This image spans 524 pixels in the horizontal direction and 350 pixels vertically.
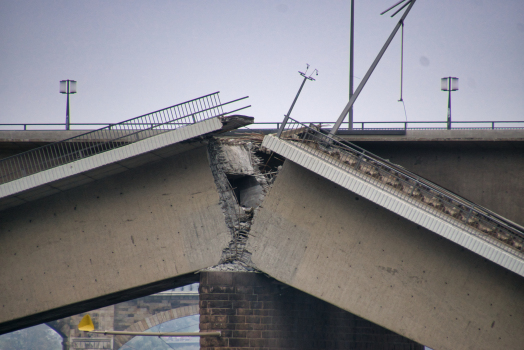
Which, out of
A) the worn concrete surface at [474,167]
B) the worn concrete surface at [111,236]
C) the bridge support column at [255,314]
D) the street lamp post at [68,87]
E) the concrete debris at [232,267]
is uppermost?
the street lamp post at [68,87]

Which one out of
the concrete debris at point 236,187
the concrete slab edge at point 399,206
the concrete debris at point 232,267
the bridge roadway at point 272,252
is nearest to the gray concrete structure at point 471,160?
the bridge roadway at point 272,252

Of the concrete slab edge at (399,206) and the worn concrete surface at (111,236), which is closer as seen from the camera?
the concrete slab edge at (399,206)

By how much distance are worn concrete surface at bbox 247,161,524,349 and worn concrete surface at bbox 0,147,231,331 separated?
62.5 inches

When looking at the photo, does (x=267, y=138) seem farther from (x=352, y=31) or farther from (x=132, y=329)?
(x=132, y=329)

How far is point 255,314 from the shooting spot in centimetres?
1289

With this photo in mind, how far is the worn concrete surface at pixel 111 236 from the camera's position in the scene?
1279 centimetres

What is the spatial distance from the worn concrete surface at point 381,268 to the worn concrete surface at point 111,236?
5.21 ft

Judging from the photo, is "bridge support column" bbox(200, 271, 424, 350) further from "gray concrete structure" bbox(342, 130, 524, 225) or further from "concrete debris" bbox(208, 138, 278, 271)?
"gray concrete structure" bbox(342, 130, 524, 225)

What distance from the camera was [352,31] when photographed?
832 inches

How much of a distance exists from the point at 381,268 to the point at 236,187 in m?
4.07

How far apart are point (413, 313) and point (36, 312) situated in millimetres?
9307

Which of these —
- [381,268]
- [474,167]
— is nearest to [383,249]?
[381,268]

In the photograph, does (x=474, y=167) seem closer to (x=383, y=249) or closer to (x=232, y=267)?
(x=383, y=249)

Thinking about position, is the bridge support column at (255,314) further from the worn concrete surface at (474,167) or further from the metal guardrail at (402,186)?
the worn concrete surface at (474,167)
